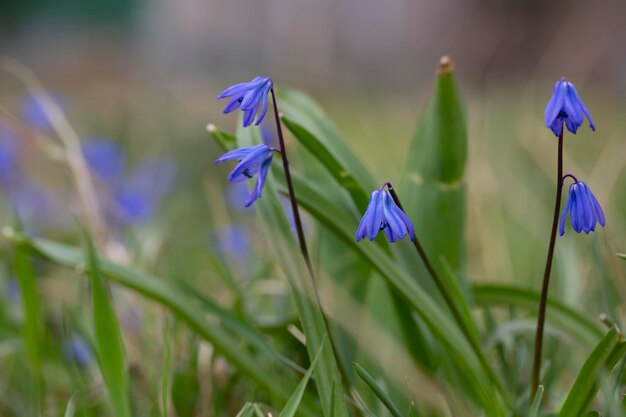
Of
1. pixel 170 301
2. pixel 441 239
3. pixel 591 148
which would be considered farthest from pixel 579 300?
pixel 591 148

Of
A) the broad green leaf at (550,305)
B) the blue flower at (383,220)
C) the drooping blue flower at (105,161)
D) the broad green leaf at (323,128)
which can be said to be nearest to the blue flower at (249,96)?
the blue flower at (383,220)

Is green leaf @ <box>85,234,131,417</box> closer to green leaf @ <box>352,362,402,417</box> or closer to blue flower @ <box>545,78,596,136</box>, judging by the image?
green leaf @ <box>352,362,402,417</box>

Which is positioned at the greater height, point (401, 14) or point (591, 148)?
point (401, 14)

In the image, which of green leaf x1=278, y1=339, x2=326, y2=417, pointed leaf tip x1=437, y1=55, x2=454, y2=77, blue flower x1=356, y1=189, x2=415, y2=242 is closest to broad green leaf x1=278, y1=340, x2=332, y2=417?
green leaf x1=278, y1=339, x2=326, y2=417

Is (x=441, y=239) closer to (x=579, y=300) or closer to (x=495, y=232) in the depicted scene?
(x=579, y=300)

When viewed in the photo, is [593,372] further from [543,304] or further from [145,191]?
[145,191]
